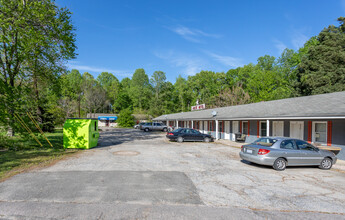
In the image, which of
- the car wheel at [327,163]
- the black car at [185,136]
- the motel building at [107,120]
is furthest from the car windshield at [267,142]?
the motel building at [107,120]

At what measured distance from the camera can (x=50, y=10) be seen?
15.3 meters

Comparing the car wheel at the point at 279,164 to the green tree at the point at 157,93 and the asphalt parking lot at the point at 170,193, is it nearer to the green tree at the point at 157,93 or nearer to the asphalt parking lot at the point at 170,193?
the asphalt parking lot at the point at 170,193

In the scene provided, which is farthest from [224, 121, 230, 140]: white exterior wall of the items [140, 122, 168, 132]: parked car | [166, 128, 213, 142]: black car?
[140, 122, 168, 132]: parked car

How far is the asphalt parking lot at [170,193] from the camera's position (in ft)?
Result: 14.7

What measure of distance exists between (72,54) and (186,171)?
53.5 feet

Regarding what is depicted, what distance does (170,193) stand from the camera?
18.5 ft

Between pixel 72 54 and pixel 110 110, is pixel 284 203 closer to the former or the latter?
pixel 72 54

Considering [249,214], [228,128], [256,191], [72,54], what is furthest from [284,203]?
[72,54]

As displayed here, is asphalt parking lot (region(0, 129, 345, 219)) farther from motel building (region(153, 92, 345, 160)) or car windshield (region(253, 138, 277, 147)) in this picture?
motel building (region(153, 92, 345, 160))

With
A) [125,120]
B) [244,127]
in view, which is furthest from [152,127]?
[244,127]

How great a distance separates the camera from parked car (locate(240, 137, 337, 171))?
8.62 meters

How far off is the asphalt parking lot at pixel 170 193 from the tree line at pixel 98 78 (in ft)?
31.2

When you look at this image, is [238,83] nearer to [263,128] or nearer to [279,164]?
[263,128]

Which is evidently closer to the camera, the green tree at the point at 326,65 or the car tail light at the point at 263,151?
the car tail light at the point at 263,151
